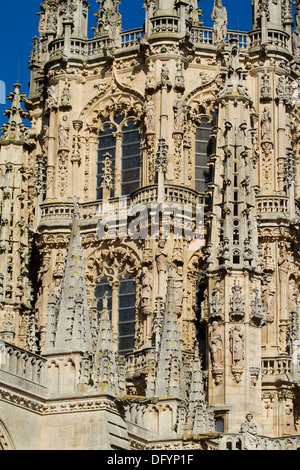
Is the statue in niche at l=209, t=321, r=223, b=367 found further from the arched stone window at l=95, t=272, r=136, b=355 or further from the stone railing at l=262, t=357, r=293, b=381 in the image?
the arched stone window at l=95, t=272, r=136, b=355

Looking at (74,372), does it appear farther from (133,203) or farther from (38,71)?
(38,71)

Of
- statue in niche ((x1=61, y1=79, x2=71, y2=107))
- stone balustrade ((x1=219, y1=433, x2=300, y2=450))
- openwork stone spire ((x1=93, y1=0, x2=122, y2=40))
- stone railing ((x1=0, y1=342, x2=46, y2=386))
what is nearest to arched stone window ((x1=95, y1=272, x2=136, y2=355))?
stone balustrade ((x1=219, y1=433, x2=300, y2=450))

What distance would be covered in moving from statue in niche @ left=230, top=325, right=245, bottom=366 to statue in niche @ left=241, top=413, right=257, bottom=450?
223cm

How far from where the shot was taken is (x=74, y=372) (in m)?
36.2

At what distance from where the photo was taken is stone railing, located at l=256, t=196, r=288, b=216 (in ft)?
176

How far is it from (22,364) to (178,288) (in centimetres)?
1680

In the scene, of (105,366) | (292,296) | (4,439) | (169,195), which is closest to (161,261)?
(169,195)

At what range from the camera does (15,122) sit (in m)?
56.0

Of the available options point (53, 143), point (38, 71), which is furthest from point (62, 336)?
point (38, 71)

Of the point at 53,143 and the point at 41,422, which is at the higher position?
the point at 53,143

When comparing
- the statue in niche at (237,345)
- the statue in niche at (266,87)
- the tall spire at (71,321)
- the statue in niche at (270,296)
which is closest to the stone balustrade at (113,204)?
the statue in niche at (270,296)

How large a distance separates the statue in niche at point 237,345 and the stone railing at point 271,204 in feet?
22.2

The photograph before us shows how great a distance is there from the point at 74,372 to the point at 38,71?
2592cm

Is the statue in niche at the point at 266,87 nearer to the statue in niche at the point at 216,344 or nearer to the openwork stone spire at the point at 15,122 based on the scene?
the openwork stone spire at the point at 15,122
